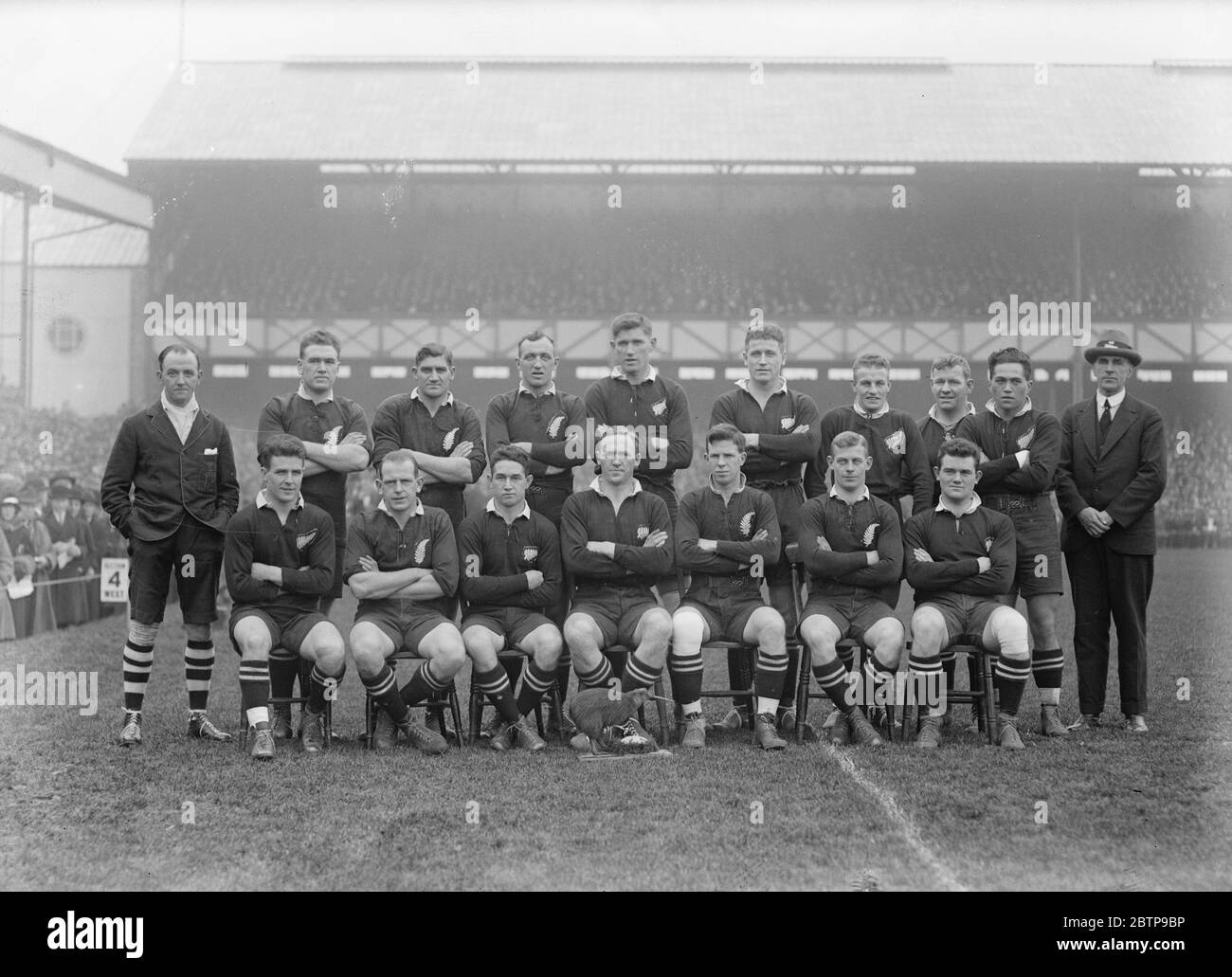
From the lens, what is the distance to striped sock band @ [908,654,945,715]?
5.20 m

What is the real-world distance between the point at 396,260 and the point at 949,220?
564cm

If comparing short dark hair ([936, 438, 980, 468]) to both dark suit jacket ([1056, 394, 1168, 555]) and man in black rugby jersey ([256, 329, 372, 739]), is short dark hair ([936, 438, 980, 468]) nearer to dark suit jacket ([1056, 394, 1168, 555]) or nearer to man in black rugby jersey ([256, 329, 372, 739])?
dark suit jacket ([1056, 394, 1168, 555])

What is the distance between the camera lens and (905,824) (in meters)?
4.01

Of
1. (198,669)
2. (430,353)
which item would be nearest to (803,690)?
(430,353)

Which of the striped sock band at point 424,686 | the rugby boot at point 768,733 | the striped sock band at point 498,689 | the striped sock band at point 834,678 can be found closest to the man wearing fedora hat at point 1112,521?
the striped sock band at point 834,678

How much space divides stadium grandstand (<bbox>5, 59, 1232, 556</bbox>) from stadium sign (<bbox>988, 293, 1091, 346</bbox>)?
18 cm

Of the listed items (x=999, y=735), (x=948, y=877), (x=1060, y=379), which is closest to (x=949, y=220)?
(x=1060, y=379)

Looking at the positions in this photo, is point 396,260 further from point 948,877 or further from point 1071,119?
point 948,877

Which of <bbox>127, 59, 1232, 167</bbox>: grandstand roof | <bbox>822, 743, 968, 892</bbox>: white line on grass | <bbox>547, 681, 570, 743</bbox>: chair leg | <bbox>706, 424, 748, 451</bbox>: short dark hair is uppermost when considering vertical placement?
<bbox>127, 59, 1232, 167</bbox>: grandstand roof

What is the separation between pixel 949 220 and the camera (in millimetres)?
11164

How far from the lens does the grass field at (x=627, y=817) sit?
3.60 meters

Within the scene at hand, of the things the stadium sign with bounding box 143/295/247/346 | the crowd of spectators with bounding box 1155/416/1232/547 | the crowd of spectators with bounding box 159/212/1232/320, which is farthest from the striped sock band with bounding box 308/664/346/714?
the crowd of spectators with bounding box 1155/416/1232/547

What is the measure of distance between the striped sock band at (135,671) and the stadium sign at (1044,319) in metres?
8.64

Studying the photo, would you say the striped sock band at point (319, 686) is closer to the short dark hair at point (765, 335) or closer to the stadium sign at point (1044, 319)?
the short dark hair at point (765, 335)
